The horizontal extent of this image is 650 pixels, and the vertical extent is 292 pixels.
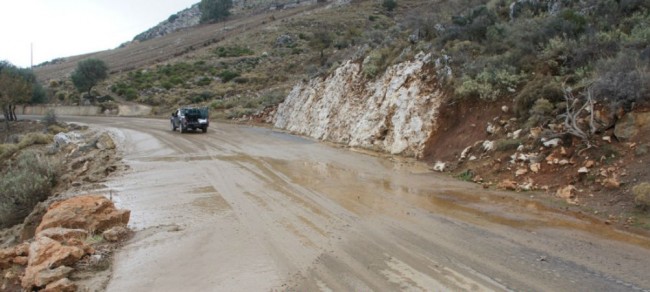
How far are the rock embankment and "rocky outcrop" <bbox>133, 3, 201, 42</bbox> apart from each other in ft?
375

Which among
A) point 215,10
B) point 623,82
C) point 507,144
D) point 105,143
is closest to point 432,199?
point 507,144

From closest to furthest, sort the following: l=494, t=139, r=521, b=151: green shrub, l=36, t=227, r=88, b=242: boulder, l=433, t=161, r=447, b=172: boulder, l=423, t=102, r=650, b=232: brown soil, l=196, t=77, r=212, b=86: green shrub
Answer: l=36, t=227, r=88, b=242: boulder → l=423, t=102, r=650, b=232: brown soil → l=494, t=139, r=521, b=151: green shrub → l=433, t=161, r=447, b=172: boulder → l=196, t=77, r=212, b=86: green shrub

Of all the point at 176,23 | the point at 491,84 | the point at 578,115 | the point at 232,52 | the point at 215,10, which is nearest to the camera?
the point at 578,115

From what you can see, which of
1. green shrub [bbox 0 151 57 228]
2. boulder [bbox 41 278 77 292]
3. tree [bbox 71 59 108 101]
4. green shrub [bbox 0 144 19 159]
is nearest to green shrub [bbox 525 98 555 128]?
boulder [bbox 41 278 77 292]

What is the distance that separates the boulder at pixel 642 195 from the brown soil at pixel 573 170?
0.11 m

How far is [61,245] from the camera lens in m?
6.74

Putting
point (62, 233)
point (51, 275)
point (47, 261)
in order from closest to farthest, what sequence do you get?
point (51, 275) → point (47, 261) → point (62, 233)

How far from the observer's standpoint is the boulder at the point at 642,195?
7.87 metres

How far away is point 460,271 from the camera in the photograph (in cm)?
602

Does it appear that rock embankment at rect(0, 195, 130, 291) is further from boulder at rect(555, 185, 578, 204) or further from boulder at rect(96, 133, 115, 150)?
boulder at rect(96, 133, 115, 150)

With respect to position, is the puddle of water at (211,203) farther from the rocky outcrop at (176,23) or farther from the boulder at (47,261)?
the rocky outcrop at (176,23)

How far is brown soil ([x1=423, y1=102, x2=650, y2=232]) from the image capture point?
846 cm

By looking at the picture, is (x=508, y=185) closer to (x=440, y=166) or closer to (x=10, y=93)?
(x=440, y=166)

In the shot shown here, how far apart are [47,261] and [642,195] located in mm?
9646
